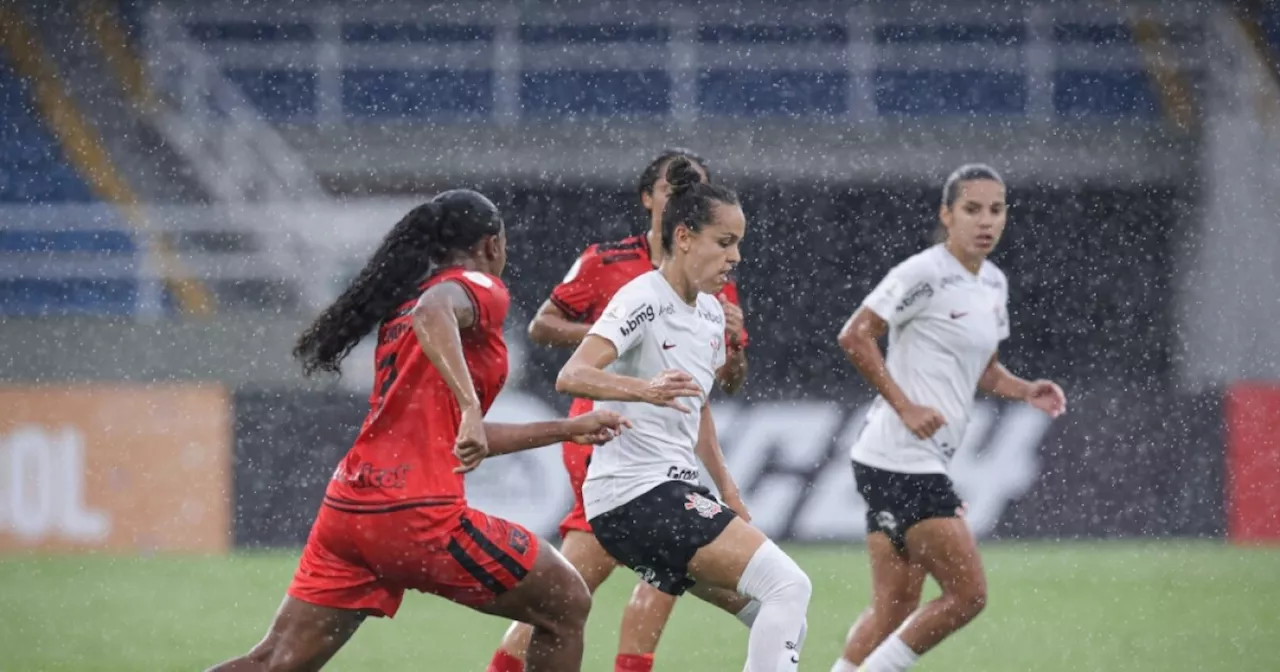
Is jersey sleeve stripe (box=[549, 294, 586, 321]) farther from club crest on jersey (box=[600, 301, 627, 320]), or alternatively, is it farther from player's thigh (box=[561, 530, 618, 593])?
club crest on jersey (box=[600, 301, 627, 320])

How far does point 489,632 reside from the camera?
8.96m

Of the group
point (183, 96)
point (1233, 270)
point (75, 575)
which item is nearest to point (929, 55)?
point (1233, 270)

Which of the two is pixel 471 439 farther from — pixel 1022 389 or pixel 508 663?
pixel 1022 389

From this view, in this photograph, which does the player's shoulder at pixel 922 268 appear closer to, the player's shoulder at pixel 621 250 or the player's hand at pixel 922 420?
the player's hand at pixel 922 420

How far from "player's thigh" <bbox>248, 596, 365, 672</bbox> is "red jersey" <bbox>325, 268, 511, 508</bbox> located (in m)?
0.31

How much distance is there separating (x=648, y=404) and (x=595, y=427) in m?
0.49

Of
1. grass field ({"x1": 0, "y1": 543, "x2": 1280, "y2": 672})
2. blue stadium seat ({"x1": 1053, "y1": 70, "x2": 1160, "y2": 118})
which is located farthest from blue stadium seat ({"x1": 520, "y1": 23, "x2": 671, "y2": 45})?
grass field ({"x1": 0, "y1": 543, "x2": 1280, "y2": 672})

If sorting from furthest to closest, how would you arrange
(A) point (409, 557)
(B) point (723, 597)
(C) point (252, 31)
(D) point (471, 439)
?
(C) point (252, 31), (B) point (723, 597), (A) point (409, 557), (D) point (471, 439)

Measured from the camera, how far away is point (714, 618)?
9.49 metres

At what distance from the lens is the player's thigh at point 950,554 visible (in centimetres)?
620

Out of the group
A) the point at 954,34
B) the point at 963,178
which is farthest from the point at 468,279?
the point at 954,34

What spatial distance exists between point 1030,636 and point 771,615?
12.6ft

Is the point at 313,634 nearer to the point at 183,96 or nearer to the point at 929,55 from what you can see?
the point at 183,96

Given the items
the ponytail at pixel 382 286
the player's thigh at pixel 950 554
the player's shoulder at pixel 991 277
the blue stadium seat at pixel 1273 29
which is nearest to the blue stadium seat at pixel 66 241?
the blue stadium seat at pixel 1273 29
